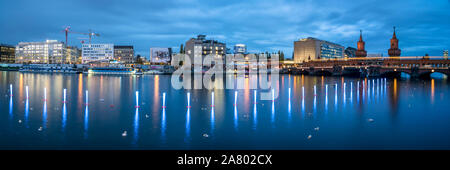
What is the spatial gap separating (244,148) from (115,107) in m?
15.5

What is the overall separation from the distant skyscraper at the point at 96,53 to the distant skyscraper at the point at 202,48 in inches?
1919

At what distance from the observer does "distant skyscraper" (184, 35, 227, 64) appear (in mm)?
162625

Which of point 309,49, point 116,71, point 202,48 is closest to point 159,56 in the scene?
point 202,48

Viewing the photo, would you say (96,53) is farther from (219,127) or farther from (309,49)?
(219,127)

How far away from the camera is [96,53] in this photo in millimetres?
174750

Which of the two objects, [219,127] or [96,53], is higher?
[96,53]

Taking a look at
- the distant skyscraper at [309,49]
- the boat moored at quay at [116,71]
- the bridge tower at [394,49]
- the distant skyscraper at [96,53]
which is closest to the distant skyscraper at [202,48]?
the boat moored at quay at [116,71]

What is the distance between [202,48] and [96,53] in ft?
213

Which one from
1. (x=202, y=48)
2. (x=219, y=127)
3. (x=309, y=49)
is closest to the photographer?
(x=219, y=127)

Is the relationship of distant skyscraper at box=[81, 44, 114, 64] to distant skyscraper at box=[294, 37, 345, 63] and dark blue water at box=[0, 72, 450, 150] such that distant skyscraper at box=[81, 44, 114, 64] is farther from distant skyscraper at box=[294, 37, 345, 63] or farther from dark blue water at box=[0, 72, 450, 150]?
dark blue water at box=[0, 72, 450, 150]

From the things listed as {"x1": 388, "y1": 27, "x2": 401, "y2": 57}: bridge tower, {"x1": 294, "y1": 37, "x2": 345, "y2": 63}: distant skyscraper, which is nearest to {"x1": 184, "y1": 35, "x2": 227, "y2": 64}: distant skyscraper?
{"x1": 294, "y1": 37, "x2": 345, "y2": 63}: distant skyscraper

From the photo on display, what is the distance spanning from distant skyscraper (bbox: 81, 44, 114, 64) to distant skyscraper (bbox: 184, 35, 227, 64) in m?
48.7
